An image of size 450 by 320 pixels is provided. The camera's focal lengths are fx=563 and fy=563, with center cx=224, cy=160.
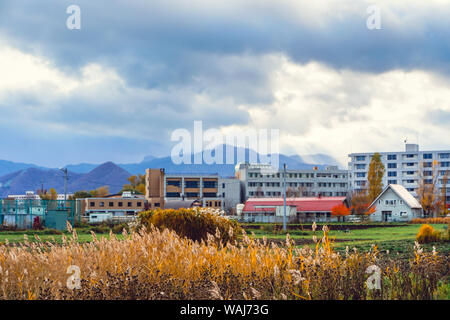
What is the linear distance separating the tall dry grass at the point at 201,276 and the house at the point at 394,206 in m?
56.3

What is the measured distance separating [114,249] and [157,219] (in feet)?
25.4

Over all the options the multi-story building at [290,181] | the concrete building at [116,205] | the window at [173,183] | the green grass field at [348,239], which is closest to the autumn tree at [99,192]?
the window at [173,183]

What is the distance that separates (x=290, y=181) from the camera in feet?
423

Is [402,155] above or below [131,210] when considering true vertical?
above

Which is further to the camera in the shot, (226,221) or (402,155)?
(402,155)

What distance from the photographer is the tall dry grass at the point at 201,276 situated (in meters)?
8.09

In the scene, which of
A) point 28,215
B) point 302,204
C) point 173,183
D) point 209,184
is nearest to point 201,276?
point 28,215

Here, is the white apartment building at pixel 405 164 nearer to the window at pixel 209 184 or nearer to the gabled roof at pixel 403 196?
the window at pixel 209 184

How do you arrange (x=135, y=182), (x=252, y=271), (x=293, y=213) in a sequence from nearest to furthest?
(x=252, y=271)
(x=293, y=213)
(x=135, y=182)

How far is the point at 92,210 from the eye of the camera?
83.2 meters

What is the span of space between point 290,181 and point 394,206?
64.5 meters

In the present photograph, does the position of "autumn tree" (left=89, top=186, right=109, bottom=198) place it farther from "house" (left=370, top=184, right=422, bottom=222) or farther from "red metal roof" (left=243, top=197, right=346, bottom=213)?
"house" (left=370, top=184, right=422, bottom=222)
